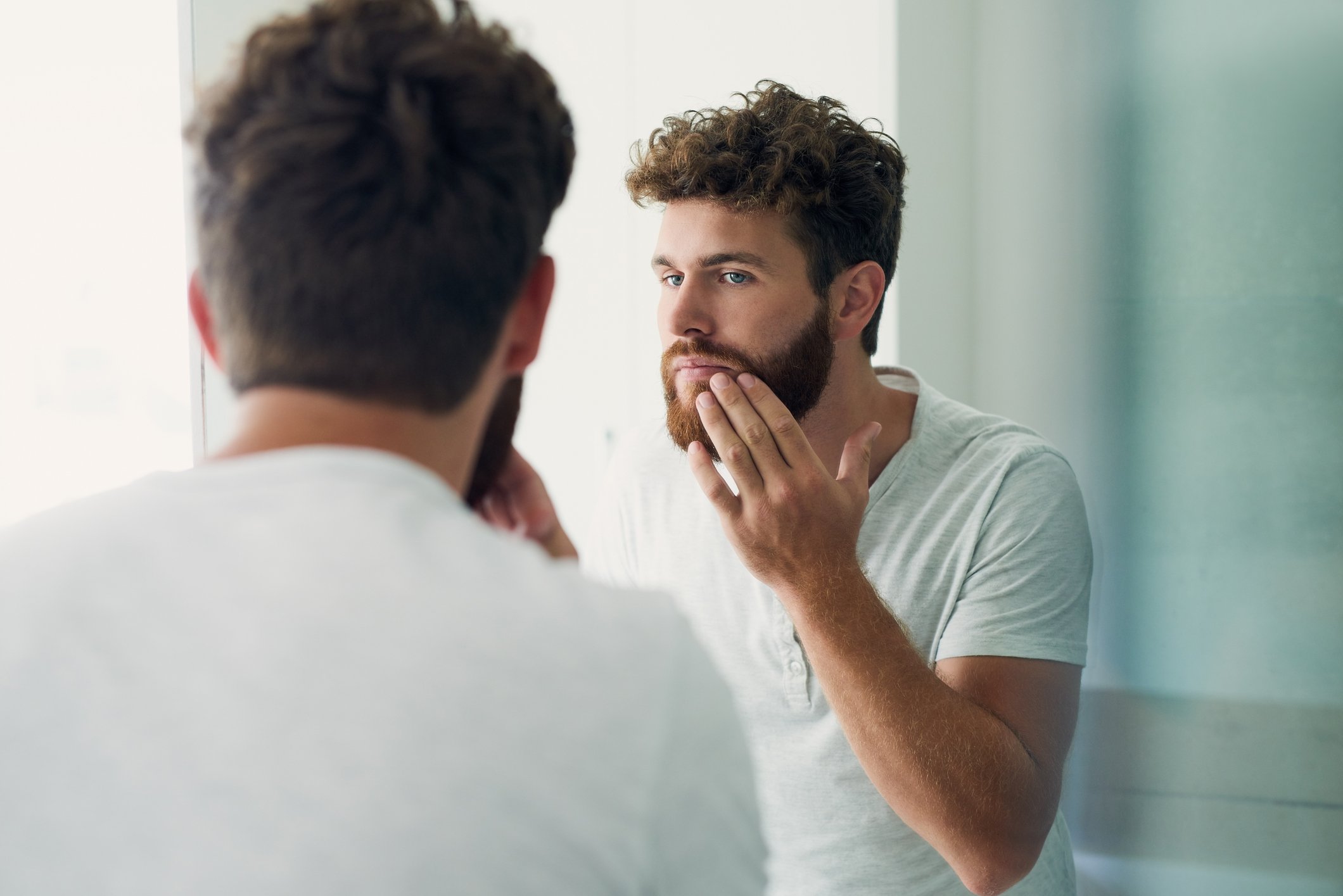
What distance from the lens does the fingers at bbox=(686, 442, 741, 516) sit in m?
1.04

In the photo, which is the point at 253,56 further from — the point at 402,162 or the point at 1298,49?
the point at 1298,49

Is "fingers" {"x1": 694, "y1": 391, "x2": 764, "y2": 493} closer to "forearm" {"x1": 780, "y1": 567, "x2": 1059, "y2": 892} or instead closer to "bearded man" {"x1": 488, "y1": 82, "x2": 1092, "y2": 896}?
"bearded man" {"x1": 488, "y1": 82, "x2": 1092, "y2": 896}

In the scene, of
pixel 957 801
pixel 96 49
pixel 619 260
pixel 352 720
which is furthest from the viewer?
pixel 619 260

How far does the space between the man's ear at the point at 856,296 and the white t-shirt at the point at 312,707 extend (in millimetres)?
857

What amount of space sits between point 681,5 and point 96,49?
2.84ft

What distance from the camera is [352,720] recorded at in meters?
0.38

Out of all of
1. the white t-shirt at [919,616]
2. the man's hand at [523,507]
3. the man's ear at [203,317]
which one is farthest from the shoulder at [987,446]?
the man's ear at [203,317]

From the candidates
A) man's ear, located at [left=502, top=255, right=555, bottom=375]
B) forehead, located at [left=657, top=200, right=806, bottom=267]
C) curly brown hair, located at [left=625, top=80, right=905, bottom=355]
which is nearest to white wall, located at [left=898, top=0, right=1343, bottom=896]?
curly brown hair, located at [left=625, top=80, right=905, bottom=355]

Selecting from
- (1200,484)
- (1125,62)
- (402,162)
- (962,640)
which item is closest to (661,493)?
(962,640)

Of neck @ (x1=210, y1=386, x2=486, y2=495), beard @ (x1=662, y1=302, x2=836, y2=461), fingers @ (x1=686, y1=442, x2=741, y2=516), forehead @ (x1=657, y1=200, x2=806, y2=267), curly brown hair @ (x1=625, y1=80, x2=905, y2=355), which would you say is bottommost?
fingers @ (x1=686, y1=442, x2=741, y2=516)

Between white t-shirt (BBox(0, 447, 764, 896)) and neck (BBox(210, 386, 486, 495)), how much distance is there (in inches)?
1.3

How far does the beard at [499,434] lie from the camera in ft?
2.02

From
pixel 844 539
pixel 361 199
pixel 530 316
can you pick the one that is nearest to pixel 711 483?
pixel 844 539

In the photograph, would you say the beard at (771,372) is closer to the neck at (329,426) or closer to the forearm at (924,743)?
the forearm at (924,743)
